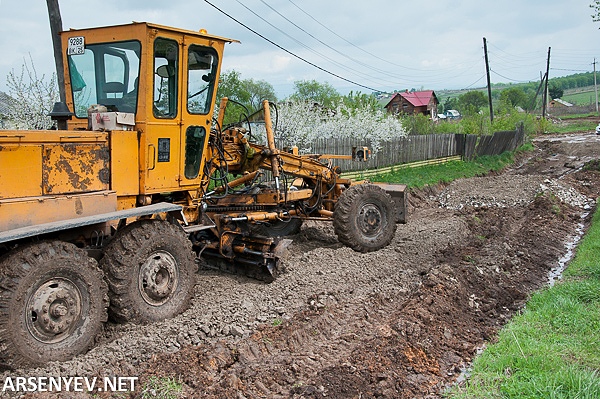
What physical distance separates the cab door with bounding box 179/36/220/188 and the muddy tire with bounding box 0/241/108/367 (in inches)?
76.8

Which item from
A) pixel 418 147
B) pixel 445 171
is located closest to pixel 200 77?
pixel 445 171

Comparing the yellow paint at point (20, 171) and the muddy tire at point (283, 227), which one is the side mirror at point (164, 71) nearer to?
the yellow paint at point (20, 171)

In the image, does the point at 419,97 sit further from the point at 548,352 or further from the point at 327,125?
the point at 548,352

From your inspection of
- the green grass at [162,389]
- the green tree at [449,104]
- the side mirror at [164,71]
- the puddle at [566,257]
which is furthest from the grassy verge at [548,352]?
the green tree at [449,104]

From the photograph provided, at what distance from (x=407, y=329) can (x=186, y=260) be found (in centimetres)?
268

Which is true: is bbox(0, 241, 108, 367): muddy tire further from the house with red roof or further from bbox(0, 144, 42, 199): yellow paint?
the house with red roof

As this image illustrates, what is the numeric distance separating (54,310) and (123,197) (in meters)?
1.61

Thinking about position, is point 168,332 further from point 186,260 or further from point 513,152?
point 513,152

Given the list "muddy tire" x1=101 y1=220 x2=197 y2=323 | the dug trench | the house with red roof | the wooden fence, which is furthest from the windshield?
the house with red roof

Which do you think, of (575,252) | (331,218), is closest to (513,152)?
(575,252)

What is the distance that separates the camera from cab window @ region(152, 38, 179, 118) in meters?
6.64

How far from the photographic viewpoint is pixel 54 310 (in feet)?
17.5

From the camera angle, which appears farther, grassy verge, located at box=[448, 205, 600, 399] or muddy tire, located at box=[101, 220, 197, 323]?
muddy tire, located at box=[101, 220, 197, 323]

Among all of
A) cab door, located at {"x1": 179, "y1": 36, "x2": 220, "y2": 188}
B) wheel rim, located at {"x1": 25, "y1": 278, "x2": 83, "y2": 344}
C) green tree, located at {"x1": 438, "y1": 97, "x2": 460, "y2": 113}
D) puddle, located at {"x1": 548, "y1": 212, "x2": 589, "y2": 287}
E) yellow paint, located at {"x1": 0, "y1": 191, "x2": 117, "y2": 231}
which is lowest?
puddle, located at {"x1": 548, "y1": 212, "x2": 589, "y2": 287}
